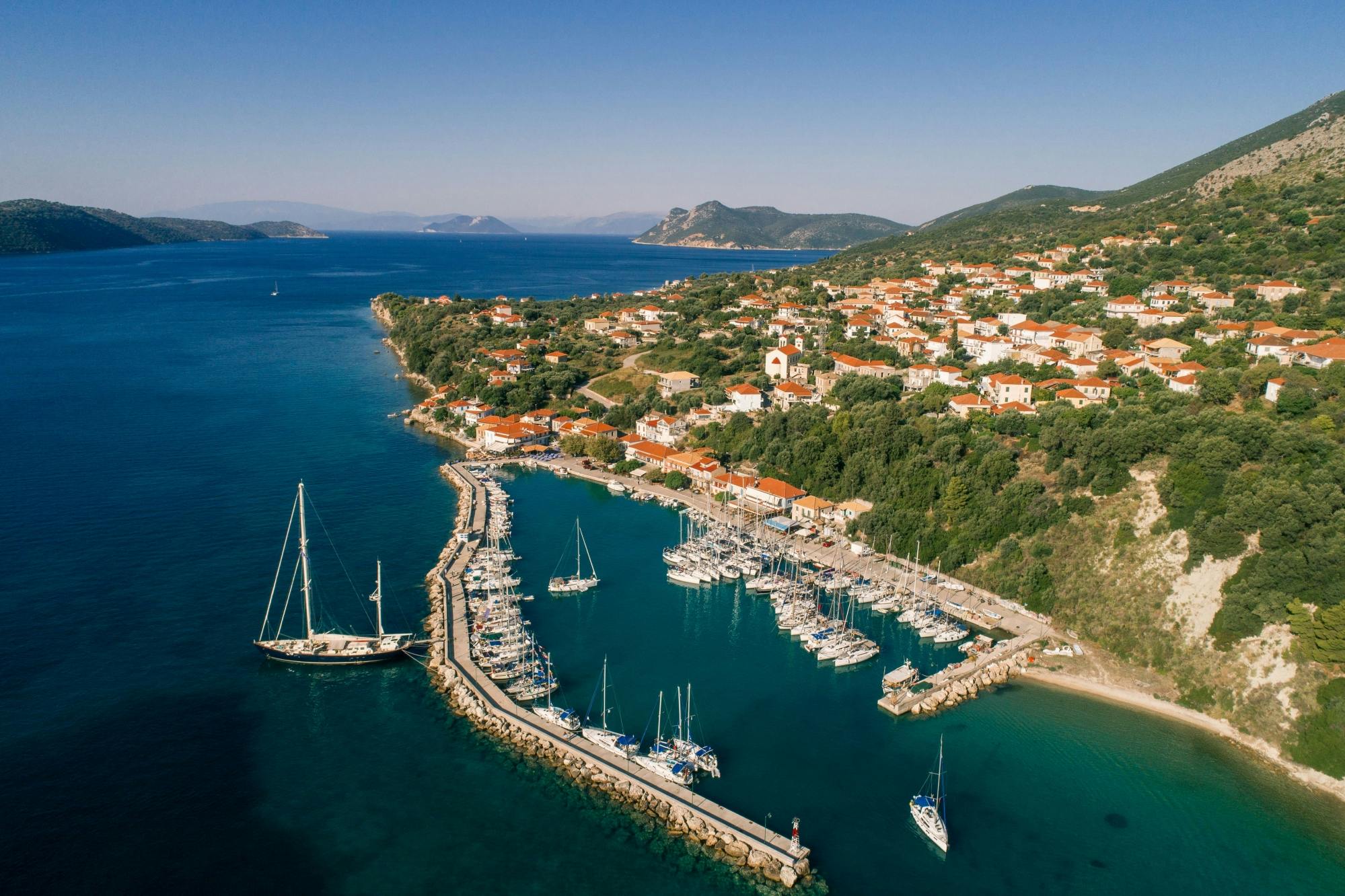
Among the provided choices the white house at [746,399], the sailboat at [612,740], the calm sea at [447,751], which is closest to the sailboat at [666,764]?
the sailboat at [612,740]

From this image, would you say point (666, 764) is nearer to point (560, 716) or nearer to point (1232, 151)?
point (560, 716)

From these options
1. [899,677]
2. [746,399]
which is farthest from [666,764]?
[746,399]

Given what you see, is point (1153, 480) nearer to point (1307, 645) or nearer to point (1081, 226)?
point (1307, 645)

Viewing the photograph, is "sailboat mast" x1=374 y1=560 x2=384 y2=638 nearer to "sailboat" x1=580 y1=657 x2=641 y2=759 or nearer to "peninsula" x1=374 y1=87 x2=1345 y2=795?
"sailboat" x1=580 y1=657 x2=641 y2=759

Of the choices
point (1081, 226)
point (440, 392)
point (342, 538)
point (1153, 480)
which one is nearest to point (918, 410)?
point (1153, 480)

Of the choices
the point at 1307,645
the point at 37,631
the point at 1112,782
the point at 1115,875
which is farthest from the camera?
the point at 37,631

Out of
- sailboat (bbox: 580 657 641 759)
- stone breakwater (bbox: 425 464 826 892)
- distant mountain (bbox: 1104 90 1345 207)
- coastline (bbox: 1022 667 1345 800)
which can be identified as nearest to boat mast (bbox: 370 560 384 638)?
stone breakwater (bbox: 425 464 826 892)
